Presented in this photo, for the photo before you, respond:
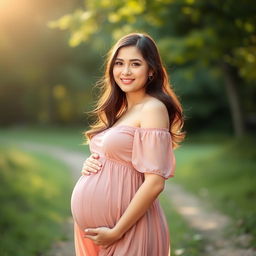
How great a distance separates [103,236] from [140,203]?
304 millimetres

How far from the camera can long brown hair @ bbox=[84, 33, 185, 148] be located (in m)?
2.79

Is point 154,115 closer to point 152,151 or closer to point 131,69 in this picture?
point 152,151

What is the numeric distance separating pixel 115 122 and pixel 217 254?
3.30 meters

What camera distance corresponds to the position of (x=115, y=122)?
3.02 meters

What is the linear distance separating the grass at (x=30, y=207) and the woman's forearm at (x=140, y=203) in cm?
308

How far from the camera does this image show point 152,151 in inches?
102

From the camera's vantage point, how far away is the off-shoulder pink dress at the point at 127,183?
2617 mm

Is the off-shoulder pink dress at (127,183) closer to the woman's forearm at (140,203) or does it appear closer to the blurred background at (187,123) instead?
the woman's forearm at (140,203)

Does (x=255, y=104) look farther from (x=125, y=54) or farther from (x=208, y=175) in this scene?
(x=125, y=54)

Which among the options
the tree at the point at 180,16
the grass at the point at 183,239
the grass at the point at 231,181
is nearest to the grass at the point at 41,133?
the grass at the point at 231,181

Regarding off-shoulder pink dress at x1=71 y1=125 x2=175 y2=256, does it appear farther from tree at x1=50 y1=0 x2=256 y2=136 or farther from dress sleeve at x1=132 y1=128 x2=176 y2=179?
tree at x1=50 y1=0 x2=256 y2=136

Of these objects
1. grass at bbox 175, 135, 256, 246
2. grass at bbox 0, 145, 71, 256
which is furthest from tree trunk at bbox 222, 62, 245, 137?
grass at bbox 0, 145, 71, 256

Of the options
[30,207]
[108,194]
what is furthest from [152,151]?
[30,207]

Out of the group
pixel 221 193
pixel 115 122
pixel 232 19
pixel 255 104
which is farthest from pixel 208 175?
pixel 255 104
